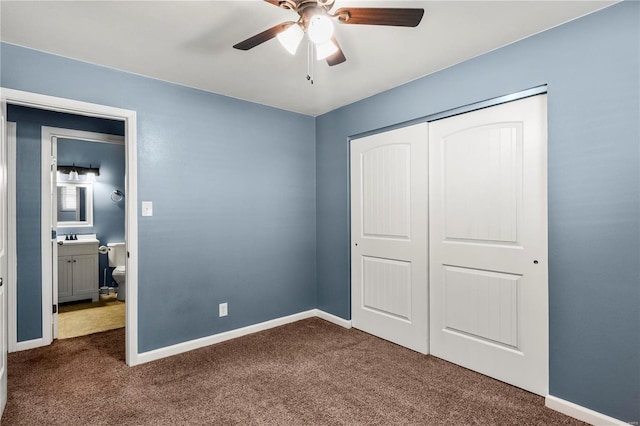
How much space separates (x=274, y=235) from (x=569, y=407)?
8.88ft

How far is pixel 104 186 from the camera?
5203 mm

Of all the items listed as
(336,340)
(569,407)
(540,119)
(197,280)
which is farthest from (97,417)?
(540,119)

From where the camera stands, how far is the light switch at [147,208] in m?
2.78

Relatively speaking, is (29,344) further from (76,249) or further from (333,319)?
(333,319)

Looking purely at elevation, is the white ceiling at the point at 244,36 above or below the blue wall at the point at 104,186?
above

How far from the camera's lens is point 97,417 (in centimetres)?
201

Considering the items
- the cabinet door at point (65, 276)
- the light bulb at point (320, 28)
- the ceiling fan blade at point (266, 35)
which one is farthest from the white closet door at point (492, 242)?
the cabinet door at point (65, 276)

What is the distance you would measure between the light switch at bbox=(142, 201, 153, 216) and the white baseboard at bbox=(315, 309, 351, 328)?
2.12m

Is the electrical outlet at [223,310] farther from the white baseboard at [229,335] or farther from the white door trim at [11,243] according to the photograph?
the white door trim at [11,243]

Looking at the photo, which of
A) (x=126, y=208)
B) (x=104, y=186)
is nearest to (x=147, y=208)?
(x=126, y=208)

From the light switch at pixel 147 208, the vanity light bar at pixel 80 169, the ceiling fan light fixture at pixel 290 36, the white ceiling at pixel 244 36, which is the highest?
the white ceiling at pixel 244 36

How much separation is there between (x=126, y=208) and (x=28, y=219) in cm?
113

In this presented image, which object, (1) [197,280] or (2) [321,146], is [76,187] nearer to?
(1) [197,280]


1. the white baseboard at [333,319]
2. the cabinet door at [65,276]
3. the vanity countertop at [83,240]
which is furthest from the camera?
the vanity countertop at [83,240]
